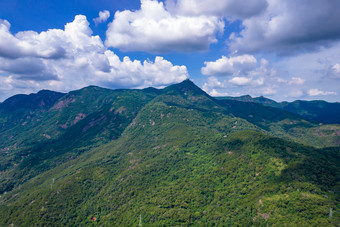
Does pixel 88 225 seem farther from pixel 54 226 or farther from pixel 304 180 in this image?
pixel 304 180

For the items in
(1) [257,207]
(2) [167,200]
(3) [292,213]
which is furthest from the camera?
(2) [167,200]

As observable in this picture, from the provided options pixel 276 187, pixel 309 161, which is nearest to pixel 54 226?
pixel 276 187

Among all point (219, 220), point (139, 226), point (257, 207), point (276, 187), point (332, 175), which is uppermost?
point (332, 175)

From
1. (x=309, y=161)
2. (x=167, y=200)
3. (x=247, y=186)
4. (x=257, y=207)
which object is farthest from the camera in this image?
(x=167, y=200)

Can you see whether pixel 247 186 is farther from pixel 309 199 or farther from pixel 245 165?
pixel 309 199

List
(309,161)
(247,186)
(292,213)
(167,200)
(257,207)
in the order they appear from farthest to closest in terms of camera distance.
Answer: (167,200) < (247,186) < (309,161) < (257,207) < (292,213)

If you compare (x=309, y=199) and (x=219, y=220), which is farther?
(x=219, y=220)

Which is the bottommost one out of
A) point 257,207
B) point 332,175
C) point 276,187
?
point 257,207

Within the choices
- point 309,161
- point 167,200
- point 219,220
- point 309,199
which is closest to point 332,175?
point 309,161

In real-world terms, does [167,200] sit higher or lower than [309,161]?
lower
